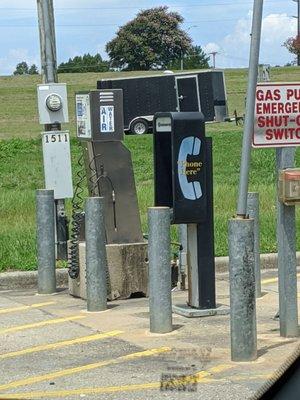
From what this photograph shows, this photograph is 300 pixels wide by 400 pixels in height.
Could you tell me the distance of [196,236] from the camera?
8328 mm

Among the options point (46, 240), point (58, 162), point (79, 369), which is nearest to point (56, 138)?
point (58, 162)

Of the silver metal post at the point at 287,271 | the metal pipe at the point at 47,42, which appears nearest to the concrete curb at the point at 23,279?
the metal pipe at the point at 47,42

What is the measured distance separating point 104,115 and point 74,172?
13.0 metres

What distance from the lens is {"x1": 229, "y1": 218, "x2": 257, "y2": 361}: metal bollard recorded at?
6691 millimetres

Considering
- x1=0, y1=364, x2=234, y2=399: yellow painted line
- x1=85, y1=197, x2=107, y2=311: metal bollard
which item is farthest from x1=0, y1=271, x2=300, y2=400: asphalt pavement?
x1=85, y1=197, x2=107, y2=311: metal bollard

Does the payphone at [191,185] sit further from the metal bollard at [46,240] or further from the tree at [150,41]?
the tree at [150,41]

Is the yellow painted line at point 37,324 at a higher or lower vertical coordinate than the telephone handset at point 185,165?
lower

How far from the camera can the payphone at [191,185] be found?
8148 mm

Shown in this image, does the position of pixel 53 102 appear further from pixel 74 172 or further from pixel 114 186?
pixel 74 172

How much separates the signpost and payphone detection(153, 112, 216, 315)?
3.19 ft

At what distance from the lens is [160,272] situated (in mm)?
7680

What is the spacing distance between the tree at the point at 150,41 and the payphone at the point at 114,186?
5679 centimetres

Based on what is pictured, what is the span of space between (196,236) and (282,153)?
1267mm

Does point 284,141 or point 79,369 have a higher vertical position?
point 284,141
